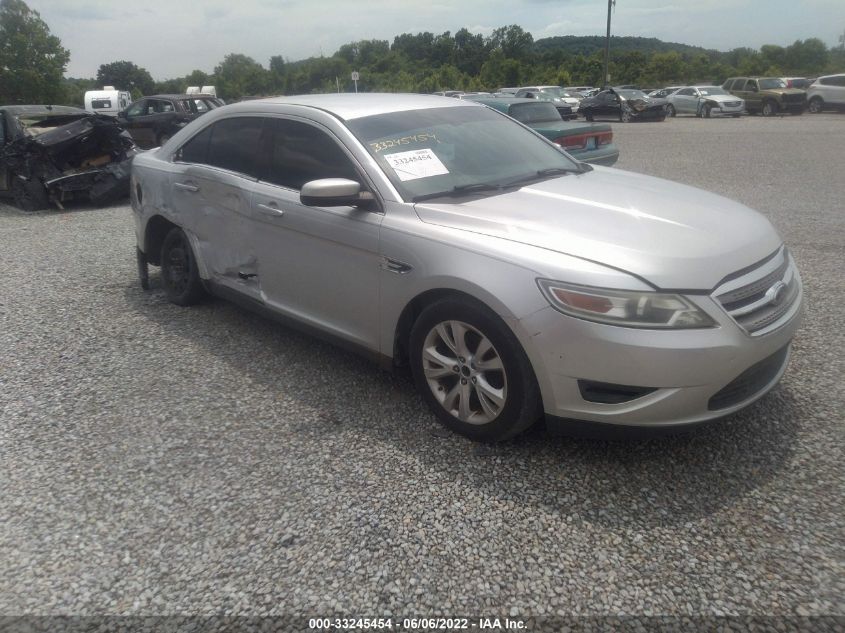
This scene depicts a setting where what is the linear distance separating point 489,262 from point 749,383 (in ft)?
4.16

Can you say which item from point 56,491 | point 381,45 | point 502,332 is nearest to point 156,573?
point 56,491

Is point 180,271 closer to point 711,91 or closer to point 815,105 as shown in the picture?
point 711,91

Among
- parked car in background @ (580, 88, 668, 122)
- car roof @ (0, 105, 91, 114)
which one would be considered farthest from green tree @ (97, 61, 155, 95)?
car roof @ (0, 105, 91, 114)

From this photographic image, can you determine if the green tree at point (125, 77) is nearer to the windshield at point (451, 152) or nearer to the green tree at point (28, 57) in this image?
the green tree at point (28, 57)

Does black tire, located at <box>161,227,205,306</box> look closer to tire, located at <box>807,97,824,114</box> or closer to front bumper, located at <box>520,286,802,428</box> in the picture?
front bumper, located at <box>520,286,802,428</box>

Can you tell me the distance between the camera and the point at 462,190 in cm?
375

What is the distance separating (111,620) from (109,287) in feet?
15.0

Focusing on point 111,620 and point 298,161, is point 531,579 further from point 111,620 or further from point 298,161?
point 298,161

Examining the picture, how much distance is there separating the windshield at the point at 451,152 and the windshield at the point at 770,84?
31562 mm

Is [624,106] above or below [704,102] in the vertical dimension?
below

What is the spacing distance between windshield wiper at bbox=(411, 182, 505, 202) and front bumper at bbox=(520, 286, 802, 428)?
1032 millimetres

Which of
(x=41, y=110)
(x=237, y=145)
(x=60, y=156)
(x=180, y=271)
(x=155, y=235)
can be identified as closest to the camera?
(x=237, y=145)

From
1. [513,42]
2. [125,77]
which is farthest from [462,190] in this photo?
[125,77]

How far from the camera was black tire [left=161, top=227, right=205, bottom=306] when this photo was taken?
5.25m
